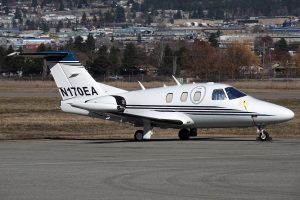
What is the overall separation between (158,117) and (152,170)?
11.0m

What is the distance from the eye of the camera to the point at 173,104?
35000 millimetres

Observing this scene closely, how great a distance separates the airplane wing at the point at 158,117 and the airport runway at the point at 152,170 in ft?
4.47

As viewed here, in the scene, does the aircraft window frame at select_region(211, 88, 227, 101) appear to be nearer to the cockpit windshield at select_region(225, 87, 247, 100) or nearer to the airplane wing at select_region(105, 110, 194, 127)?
the cockpit windshield at select_region(225, 87, 247, 100)

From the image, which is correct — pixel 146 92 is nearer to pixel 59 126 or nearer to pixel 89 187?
pixel 59 126

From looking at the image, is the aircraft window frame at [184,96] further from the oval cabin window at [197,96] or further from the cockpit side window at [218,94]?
the cockpit side window at [218,94]

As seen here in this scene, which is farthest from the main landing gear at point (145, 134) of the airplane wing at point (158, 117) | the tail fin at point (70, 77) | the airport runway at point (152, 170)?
the tail fin at point (70, 77)

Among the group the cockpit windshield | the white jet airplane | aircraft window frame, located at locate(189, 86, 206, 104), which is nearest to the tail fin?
the white jet airplane

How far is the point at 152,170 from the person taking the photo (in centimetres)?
2391

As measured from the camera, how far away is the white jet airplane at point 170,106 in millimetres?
33781

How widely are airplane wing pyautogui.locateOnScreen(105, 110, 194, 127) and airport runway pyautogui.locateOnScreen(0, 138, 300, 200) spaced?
136 centimetres

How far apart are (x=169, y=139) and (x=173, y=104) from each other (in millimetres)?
1970

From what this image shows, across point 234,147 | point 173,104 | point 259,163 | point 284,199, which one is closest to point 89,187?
point 284,199

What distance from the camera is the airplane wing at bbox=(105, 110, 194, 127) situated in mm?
34656

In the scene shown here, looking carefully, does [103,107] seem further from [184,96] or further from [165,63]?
[165,63]
